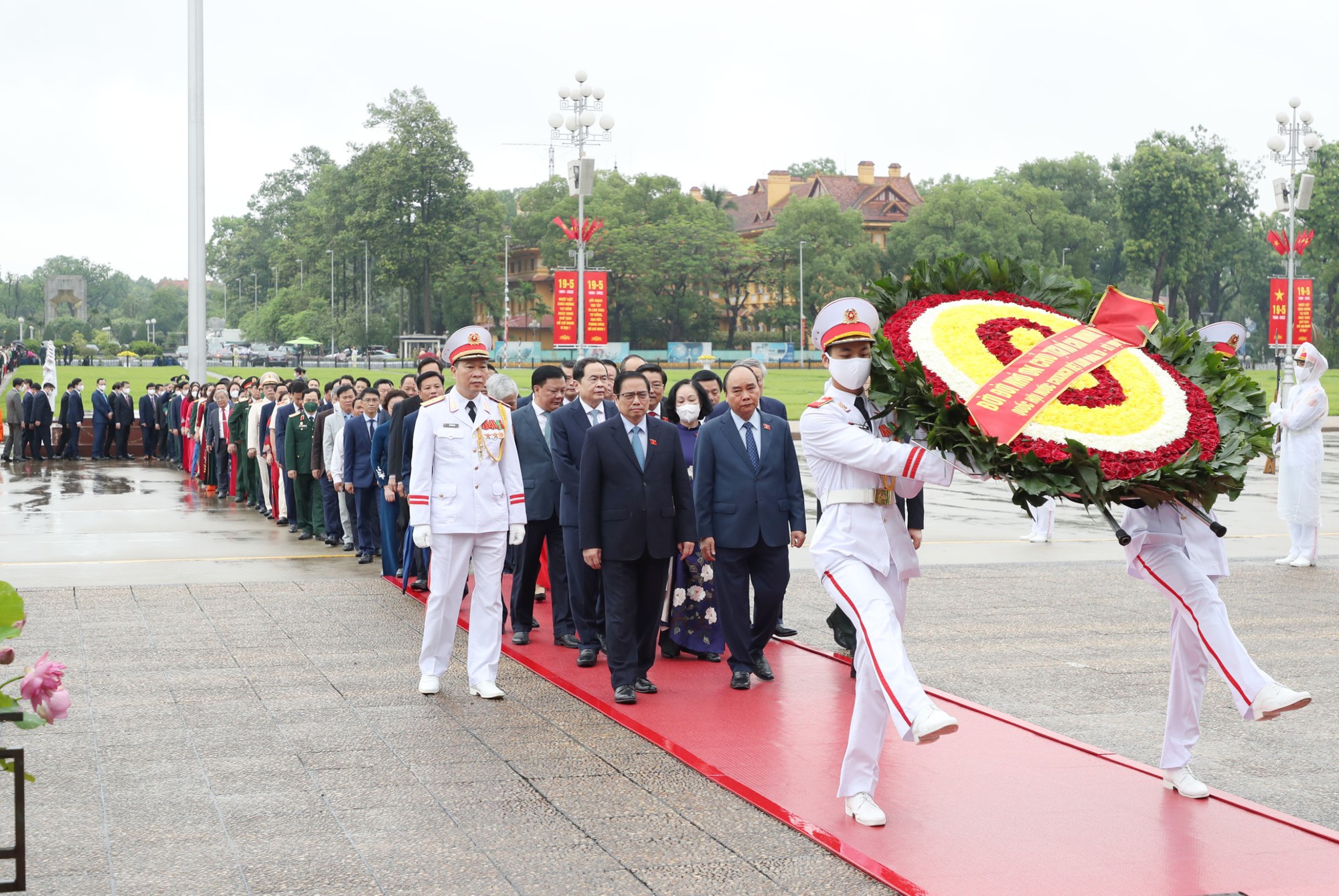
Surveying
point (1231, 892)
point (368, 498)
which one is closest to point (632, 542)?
point (1231, 892)

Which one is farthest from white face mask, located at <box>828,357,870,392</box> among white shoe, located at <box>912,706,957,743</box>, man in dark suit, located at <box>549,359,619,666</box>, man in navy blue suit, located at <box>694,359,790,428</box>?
man in dark suit, located at <box>549,359,619,666</box>

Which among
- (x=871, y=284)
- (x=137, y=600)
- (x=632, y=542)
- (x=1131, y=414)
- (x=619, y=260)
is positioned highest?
(x=619, y=260)

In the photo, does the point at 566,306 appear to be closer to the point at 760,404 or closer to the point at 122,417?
the point at 122,417

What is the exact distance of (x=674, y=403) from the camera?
31.1 feet

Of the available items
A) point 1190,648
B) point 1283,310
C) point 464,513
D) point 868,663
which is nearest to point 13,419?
point 464,513

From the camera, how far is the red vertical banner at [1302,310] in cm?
4416

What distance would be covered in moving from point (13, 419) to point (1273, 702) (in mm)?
28884

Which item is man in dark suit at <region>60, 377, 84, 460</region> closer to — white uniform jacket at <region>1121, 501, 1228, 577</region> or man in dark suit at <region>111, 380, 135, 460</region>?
man in dark suit at <region>111, 380, 135, 460</region>

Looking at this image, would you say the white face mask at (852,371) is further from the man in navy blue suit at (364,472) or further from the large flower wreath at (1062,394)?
the man in navy blue suit at (364,472)

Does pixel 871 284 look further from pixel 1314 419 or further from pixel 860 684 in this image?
pixel 1314 419

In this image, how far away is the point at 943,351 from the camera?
5.39 m

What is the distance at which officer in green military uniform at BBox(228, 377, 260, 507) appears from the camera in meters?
19.8

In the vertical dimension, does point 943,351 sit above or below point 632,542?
above

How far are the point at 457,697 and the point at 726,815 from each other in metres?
2.61
